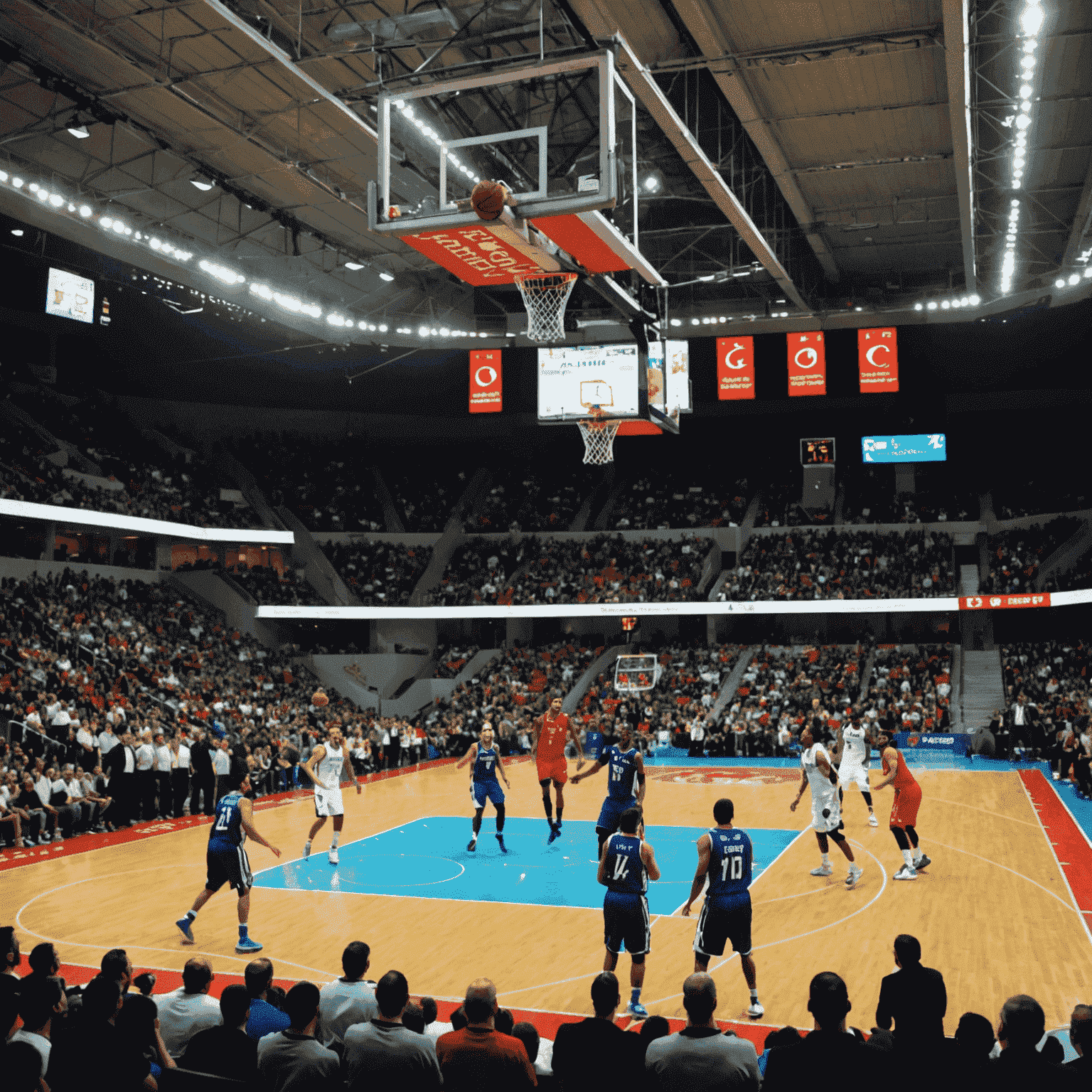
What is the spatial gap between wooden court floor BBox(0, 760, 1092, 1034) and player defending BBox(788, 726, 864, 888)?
242 millimetres

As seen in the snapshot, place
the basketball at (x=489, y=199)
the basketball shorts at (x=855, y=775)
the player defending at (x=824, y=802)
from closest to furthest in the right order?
the basketball at (x=489, y=199) → the player defending at (x=824, y=802) → the basketball shorts at (x=855, y=775)

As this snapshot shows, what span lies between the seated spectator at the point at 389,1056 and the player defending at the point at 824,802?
25.0 feet

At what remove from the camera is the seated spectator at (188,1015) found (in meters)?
5.34

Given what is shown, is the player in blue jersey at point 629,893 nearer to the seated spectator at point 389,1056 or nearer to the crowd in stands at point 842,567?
the seated spectator at point 389,1056

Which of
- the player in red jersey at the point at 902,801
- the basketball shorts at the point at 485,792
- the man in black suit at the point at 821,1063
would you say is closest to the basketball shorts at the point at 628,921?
the man in black suit at the point at 821,1063

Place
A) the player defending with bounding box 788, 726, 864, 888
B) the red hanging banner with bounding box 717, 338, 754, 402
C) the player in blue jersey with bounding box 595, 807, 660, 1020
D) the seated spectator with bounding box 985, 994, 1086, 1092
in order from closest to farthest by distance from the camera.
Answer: the seated spectator with bounding box 985, 994, 1086, 1092, the player in blue jersey with bounding box 595, 807, 660, 1020, the player defending with bounding box 788, 726, 864, 888, the red hanging banner with bounding box 717, 338, 754, 402

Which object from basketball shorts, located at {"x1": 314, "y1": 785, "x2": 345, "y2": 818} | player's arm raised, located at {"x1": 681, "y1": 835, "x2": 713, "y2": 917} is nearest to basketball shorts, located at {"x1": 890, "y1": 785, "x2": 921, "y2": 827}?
player's arm raised, located at {"x1": 681, "y1": 835, "x2": 713, "y2": 917}

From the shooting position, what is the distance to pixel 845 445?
40938mm

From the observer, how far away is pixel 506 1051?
4.29 metres

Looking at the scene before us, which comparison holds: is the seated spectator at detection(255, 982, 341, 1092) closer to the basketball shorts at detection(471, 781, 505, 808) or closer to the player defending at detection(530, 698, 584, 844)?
the basketball shorts at detection(471, 781, 505, 808)

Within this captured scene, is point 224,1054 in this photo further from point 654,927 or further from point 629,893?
point 654,927

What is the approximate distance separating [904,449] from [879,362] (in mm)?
8874

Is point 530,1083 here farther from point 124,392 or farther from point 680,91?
point 124,392

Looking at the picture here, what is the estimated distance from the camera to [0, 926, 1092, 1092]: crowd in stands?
394 centimetres
